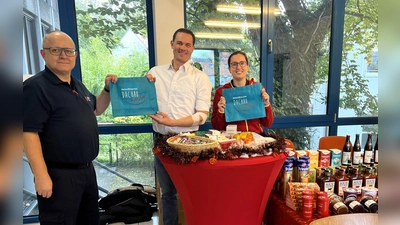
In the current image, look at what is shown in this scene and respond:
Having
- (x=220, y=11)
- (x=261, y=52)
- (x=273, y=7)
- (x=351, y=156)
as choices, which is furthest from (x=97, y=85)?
(x=351, y=156)

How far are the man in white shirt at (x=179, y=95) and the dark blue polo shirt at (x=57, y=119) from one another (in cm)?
53

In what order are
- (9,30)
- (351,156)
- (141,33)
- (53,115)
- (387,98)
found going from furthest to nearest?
(141,33) → (351,156) → (53,115) → (387,98) → (9,30)

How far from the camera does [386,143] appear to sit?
378mm

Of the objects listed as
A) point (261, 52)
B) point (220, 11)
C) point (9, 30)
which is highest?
point (220, 11)

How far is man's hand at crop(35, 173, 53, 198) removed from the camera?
57.6 inches

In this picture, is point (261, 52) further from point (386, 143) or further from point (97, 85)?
point (386, 143)

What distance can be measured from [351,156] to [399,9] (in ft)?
6.01

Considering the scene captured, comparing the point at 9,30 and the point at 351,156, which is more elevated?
the point at 9,30

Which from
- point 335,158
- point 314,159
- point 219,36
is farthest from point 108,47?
point 335,158

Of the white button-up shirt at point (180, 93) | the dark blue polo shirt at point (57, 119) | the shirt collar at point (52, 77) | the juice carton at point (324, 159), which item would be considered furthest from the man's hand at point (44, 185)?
the juice carton at point (324, 159)

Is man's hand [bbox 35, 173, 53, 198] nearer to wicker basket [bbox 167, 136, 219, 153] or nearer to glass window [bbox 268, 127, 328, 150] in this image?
wicker basket [bbox 167, 136, 219, 153]

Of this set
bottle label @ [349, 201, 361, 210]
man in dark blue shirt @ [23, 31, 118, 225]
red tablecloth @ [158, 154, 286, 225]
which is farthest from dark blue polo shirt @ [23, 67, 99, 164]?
bottle label @ [349, 201, 361, 210]

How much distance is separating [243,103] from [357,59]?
98.9 inches

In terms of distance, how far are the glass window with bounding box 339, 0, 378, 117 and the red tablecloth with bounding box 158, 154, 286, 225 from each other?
2.62m
